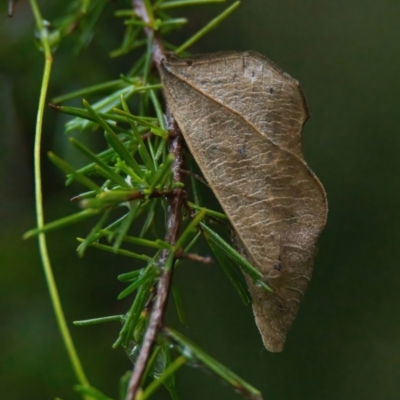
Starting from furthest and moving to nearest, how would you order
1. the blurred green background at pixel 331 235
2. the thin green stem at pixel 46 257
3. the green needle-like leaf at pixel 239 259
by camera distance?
the blurred green background at pixel 331 235
the green needle-like leaf at pixel 239 259
the thin green stem at pixel 46 257

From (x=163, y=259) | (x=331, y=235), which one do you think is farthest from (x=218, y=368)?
(x=331, y=235)

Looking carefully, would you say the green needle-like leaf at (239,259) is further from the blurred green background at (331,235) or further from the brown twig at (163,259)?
the blurred green background at (331,235)

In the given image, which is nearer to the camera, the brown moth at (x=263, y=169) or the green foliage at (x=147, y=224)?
the green foliage at (x=147, y=224)

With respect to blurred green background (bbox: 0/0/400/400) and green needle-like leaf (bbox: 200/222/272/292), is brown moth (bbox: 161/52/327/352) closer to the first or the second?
green needle-like leaf (bbox: 200/222/272/292)

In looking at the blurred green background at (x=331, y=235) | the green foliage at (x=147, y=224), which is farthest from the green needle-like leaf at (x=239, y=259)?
the blurred green background at (x=331, y=235)

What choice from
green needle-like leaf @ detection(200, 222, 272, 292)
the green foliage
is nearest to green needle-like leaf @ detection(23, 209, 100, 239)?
the green foliage

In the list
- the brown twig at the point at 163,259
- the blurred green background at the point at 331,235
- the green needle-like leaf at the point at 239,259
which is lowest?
the blurred green background at the point at 331,235
